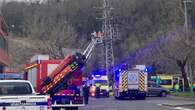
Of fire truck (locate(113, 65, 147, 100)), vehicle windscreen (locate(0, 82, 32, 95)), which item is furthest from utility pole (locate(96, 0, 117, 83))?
vehicle windscreen (locate(0, 82, 32, 95))

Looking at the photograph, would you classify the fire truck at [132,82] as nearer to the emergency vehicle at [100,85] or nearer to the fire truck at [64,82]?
the emergency vehicle at [100,85]

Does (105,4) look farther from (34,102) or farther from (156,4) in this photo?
(34,102)

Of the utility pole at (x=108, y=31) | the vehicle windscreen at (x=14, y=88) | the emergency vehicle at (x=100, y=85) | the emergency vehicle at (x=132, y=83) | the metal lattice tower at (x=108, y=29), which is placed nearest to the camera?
the vehicle windscreen at (x=14, y=88)

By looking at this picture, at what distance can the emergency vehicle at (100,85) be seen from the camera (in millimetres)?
56844

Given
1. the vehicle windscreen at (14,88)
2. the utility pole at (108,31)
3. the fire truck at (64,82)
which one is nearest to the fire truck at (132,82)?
the fire truck at (64,82)

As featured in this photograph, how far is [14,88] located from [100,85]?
39.4 m

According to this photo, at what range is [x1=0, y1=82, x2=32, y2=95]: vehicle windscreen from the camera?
1850 centimetres

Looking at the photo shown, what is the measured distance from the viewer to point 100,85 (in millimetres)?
57875

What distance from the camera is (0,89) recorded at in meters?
18.5

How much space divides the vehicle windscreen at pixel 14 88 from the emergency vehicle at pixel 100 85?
123 feet

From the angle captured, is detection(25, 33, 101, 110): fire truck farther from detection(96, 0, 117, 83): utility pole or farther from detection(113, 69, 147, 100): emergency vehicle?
detection(96, 0, 117, 83): utility pole

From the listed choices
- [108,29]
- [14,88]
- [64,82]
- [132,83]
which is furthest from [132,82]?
[108,29]

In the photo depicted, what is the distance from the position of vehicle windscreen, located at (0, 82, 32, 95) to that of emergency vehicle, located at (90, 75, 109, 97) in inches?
1472

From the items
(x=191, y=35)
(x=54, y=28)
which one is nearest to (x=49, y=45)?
(x=54, y=28)
